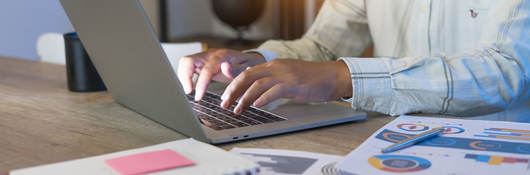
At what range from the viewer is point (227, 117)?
0.89 meters

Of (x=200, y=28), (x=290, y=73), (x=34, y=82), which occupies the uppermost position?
(x=290, y=73)

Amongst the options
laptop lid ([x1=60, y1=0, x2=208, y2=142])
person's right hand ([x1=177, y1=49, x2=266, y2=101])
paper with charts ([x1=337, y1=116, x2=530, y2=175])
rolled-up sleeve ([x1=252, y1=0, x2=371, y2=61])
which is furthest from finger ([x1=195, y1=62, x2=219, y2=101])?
rolled-up sleeve ([x1=252, y1=0, x2=371, y2=61])

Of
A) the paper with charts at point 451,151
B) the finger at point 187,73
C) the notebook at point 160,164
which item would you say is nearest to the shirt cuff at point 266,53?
the finger at point 187,73

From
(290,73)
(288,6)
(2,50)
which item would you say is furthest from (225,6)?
(290,73)

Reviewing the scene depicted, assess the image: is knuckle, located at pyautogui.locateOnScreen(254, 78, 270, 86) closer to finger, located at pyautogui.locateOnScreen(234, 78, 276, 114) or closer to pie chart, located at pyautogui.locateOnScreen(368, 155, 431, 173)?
finger, located at pyautogui.locateOnScreen(234, 78, 276, 114)

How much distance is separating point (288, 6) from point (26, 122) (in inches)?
169

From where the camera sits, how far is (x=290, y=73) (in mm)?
932

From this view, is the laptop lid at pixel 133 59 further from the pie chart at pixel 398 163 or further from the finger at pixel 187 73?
the pie chart at pixel 398 163

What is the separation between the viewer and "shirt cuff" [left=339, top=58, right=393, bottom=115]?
97 cm

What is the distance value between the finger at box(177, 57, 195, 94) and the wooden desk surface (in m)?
0.12

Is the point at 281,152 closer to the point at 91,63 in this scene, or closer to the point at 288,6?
the point at 91,63

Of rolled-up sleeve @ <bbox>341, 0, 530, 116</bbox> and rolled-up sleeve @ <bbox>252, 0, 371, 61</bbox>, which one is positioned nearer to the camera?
rolled-up sleeve @ <bbox>341, 0, 530, 116</bbox>

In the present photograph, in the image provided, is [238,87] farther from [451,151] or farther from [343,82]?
[451,151]

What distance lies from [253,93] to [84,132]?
25 cm
